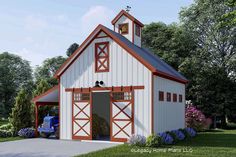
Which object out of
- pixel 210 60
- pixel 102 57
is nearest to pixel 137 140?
pixel 102 57

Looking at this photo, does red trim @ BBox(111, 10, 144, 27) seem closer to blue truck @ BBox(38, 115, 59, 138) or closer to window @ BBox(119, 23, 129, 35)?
window @ BBox(119, 23, 129, 35)

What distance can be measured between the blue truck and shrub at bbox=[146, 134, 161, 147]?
7573mm

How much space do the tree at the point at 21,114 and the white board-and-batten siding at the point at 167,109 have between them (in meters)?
11.1

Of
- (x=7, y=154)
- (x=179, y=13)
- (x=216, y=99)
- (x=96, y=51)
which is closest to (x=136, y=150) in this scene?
(x=7, y=154)

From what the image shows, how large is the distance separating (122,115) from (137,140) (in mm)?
2263

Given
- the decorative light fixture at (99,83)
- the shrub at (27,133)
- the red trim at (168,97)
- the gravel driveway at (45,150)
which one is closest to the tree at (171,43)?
the red trim at (168,97)

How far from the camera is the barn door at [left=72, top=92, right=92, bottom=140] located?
20719 millimetres

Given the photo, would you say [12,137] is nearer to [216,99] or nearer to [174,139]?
[174,139]

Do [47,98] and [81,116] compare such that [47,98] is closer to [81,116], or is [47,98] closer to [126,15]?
[81,116]

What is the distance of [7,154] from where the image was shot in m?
15.3

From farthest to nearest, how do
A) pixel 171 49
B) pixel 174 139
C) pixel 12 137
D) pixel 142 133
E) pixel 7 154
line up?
pixel 171 49
pixel 12 137
pixel 174 139
pixel 142 133
pixel 7 154

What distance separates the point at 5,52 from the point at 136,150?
6256 cm

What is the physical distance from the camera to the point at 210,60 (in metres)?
39.9

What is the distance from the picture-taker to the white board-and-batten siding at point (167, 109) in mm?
19230
